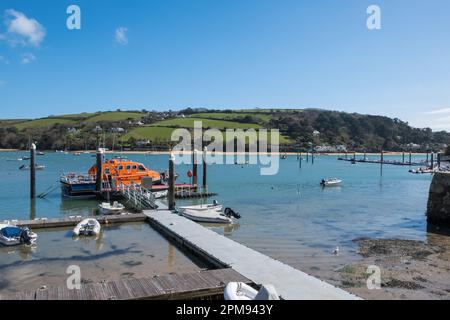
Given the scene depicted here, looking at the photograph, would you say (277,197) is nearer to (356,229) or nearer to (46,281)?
(356,229)

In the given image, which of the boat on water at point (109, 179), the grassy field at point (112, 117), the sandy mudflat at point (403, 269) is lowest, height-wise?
the sandy mudflat at point (403, 269)

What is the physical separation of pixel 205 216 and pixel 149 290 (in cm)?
1265

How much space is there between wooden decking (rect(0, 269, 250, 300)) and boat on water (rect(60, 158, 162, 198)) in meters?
21.3

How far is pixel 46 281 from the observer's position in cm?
1249

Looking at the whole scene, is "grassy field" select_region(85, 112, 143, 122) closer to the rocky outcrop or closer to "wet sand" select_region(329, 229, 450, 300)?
the rocky outcrop

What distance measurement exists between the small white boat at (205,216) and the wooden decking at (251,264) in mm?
→ 2968

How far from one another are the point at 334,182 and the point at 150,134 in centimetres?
9421

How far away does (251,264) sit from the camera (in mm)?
12742

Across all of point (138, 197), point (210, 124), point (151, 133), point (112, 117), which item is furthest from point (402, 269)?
point (112, 117)

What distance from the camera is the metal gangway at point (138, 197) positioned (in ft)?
84.7

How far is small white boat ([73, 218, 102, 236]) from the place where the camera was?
18406 millimetres

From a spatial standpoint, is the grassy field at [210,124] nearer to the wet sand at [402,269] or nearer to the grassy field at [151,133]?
the grassy field at [151,133]

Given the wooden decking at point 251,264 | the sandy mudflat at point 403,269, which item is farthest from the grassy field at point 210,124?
the wooden decking at point 251,264

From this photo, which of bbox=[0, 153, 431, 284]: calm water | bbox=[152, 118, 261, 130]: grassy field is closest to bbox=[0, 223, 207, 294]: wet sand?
bbox=[0, 153, 431, 284]: calm water
